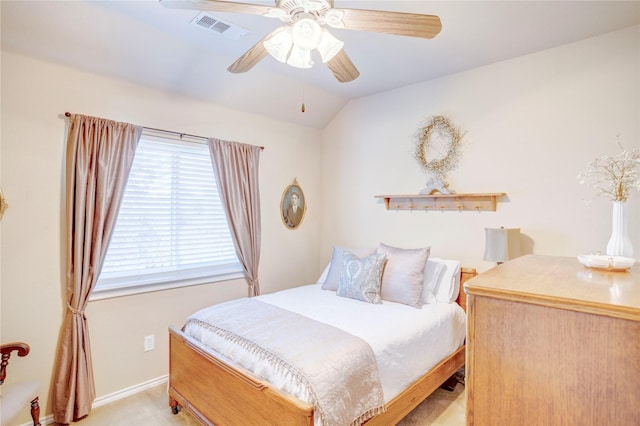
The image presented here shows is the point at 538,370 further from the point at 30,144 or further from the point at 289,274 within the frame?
the point at 289,274

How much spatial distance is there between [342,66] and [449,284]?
6.76ft

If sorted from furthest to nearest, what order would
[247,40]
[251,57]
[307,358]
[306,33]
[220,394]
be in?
1. [247,40]
2. [220,394]
3. [251,57]
4. [307,358]
5. [306,33]

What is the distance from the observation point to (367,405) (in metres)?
1.79

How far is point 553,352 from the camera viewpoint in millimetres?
789

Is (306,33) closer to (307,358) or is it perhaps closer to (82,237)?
(307,358)

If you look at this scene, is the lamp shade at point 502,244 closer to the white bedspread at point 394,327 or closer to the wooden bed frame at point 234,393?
the white bedspread at point 394,327

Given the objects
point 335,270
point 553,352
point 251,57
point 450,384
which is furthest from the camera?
point 335,270

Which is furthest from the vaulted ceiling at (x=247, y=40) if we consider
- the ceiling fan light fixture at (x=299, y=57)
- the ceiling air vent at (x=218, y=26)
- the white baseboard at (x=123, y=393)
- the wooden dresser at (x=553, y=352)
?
the white baseboard at (x=123, y=393)

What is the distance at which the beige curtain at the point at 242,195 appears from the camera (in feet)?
10.7

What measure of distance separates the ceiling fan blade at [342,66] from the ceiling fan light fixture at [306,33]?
11.1 inches

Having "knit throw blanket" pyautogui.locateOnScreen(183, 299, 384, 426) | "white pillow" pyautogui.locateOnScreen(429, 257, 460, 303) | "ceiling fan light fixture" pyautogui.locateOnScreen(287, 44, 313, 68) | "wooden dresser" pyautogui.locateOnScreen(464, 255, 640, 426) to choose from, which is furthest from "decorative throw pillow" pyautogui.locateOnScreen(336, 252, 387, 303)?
"wooden dresser" pyautogui.locateOnScreen(464, 255, 640, 426)

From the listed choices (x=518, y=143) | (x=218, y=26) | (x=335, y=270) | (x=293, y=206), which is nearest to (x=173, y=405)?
(x=335, y=270)

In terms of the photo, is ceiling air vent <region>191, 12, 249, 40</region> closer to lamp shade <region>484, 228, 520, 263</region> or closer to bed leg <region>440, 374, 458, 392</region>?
lamp shade <region>484, 228, 520, 263</region>

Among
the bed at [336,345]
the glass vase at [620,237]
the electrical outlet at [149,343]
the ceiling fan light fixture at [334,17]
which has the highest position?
the ceiling fan light fixture at [334,17]
